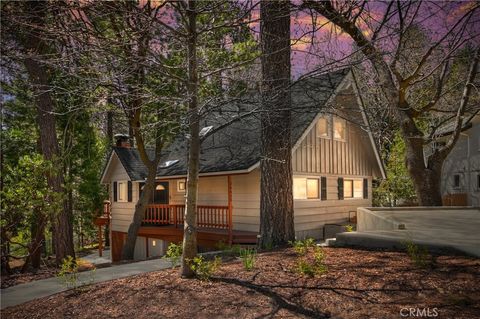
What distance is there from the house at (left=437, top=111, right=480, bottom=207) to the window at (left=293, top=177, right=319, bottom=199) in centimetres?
968

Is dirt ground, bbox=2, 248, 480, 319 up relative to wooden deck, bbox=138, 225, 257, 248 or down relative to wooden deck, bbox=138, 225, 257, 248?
up

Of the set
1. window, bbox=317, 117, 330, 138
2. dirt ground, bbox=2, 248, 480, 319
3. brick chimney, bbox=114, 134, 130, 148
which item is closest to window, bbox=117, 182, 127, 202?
brick chimney, bbox=114, 134, 130, 148

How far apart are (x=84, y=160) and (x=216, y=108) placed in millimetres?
16471

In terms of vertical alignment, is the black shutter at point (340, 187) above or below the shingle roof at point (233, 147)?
below

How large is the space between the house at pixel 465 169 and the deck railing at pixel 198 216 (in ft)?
44.3

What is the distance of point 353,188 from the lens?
1830cm

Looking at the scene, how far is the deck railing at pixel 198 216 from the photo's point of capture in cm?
1500

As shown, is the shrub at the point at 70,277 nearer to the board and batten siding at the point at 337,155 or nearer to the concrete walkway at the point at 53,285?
the concrete walkway at the point at 53,285

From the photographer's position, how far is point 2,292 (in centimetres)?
702

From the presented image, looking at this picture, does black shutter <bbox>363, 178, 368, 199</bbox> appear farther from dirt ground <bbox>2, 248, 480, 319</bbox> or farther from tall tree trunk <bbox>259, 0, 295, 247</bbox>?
dirt ground <bbox>2, 248, 480, 319</bbox>

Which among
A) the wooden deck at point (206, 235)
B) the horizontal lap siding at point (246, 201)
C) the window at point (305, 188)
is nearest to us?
the wooden deck at point (206, 235)

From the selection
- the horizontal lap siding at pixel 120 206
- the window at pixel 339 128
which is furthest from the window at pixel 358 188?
the horizontal lap siding at pixel 120 206

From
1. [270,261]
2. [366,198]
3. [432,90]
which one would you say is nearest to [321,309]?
[270,261]

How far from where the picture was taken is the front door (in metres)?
19.2
